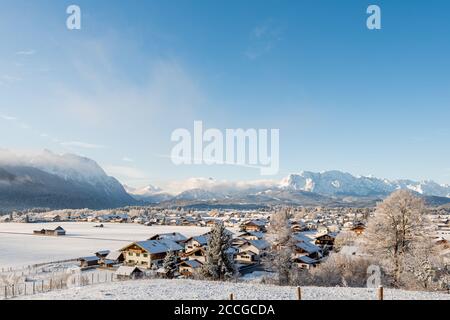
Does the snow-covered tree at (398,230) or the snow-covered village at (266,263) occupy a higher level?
the snow-covered tree at (398,230)

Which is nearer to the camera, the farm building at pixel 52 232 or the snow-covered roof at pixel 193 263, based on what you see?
the snow-covered roof at pixel 193 263

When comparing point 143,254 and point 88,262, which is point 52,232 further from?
point 143,254

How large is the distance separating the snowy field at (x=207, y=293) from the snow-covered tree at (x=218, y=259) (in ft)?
41.2

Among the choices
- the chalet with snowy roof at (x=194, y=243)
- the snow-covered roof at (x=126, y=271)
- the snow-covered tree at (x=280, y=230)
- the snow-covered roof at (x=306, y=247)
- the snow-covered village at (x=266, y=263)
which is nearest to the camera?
the snow-covered village at (x=266, y=263)

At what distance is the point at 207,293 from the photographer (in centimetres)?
1908

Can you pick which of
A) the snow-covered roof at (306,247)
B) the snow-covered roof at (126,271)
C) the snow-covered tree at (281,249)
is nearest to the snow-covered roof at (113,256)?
the snow-covered roof at (126,271)

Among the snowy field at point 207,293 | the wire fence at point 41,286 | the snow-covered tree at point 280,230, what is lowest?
the wire fence at point 41,286

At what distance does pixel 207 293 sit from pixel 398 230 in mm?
17769

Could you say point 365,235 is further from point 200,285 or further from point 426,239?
point 200,285

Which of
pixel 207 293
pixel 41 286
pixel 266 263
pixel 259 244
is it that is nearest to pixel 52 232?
pixel 259 244

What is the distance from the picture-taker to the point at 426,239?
27484mm

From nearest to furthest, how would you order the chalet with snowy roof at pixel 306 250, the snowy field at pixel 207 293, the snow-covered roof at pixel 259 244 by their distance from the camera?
the snowy field at pixel 207 293 → the chalet with snowy roof at pixel 306 250 → the snow-covered roof at pixel 259 244

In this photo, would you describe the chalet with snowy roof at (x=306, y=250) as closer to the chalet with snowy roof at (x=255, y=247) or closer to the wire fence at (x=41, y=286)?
the chalet with snowy roof at (x=255, y=247)

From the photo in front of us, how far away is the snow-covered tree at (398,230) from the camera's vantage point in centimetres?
2789
